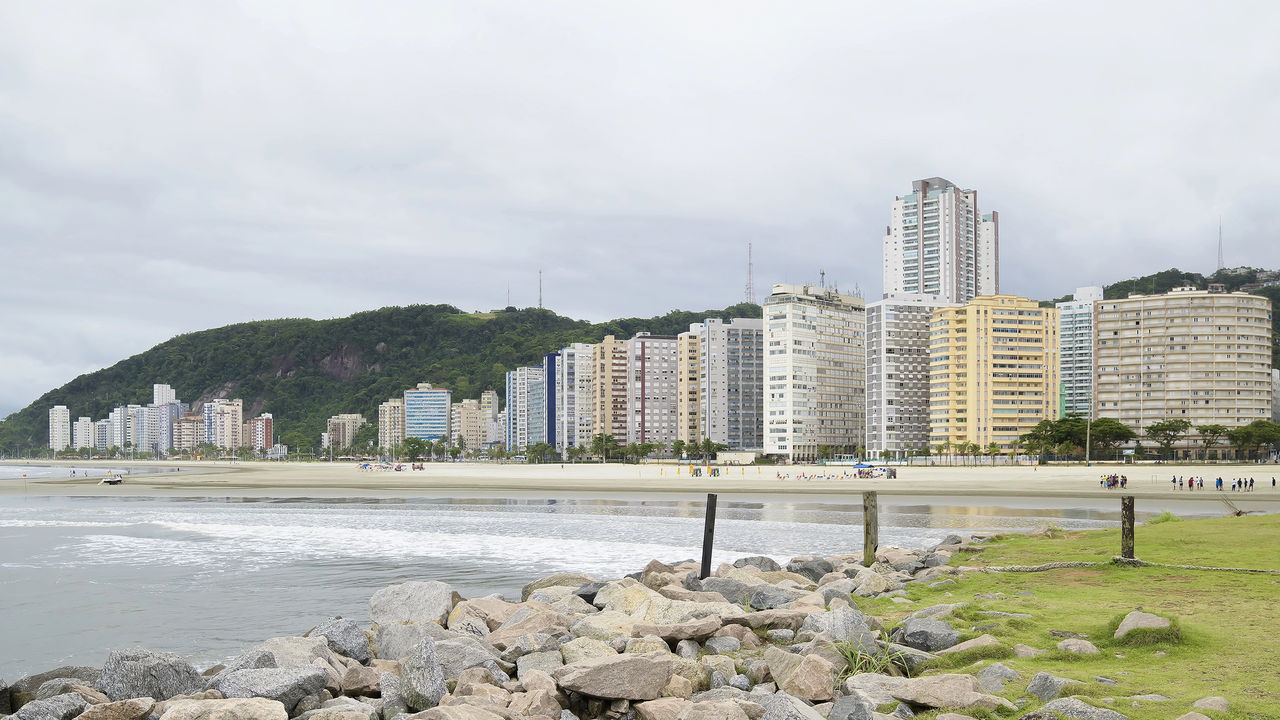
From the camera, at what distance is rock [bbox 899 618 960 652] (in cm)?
1014

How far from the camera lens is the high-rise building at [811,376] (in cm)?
15012

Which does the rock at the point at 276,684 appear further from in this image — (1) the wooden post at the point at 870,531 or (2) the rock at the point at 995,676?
(1) the wooden post at the point at 870,531

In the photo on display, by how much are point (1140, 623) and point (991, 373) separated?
137690 millimetres

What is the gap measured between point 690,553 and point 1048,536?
9.61m

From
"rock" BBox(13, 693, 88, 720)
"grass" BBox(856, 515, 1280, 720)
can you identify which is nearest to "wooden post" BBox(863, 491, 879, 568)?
"grass" BBox(856, 515, 1280, 720)

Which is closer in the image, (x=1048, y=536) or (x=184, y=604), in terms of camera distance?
(x=184, y=604)

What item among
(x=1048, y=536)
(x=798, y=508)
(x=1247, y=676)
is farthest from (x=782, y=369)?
(x=1247, y=676)

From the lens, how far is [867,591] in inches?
583

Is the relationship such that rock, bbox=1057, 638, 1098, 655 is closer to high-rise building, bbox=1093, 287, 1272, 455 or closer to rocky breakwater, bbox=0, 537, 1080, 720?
rocky breakwater, bbox=0, 537, 1080, 720

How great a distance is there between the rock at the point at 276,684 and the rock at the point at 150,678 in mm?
396

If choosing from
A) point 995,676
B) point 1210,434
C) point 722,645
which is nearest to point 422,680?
point 722,645

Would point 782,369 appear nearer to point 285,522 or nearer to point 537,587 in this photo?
point 285,522

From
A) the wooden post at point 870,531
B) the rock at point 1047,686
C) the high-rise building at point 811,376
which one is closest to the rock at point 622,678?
the rock at point 1047,686

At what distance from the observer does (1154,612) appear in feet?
34.0
